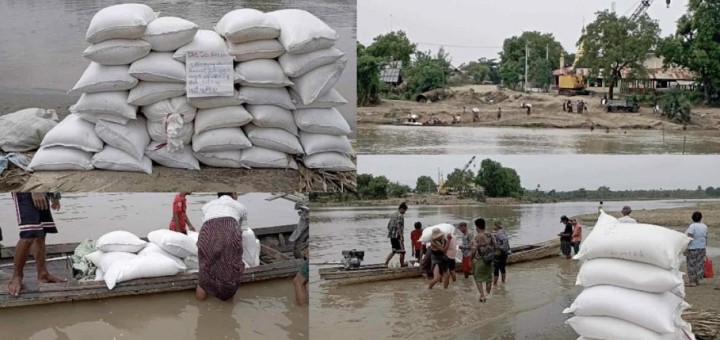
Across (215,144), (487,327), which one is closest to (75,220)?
(215,144)

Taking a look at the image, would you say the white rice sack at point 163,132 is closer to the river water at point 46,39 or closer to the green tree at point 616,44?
the river water at point 46,39

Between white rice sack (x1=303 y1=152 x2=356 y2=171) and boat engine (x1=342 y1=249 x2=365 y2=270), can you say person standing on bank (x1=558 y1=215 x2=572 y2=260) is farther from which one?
white rice sack (x1=303 y1=152 x2=356 y2=171)

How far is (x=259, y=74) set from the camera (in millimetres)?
3229

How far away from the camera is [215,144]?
10.6 ft

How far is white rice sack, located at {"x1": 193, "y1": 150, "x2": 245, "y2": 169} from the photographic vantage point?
329 cm

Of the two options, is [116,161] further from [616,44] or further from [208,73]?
[616,44]

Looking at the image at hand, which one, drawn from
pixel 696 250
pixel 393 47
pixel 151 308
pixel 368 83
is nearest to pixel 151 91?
pixel 151 308

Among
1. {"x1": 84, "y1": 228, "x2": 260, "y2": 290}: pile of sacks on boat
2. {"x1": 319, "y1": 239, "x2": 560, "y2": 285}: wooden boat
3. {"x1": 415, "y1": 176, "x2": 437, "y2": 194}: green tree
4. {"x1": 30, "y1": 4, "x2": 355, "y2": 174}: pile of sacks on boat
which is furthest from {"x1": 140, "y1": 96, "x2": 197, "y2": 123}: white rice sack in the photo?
{"x1": 415, "y1": 176, "x2": 437, "y2": 194}: green tree

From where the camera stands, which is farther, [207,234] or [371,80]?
[371,80]

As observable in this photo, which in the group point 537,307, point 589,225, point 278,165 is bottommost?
point 537,307

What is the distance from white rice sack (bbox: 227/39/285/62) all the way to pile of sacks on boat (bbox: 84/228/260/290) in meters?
0.97

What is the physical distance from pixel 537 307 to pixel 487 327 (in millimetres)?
582

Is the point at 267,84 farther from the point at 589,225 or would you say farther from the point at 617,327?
the point at 589,225

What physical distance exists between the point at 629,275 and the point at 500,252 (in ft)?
4.13
